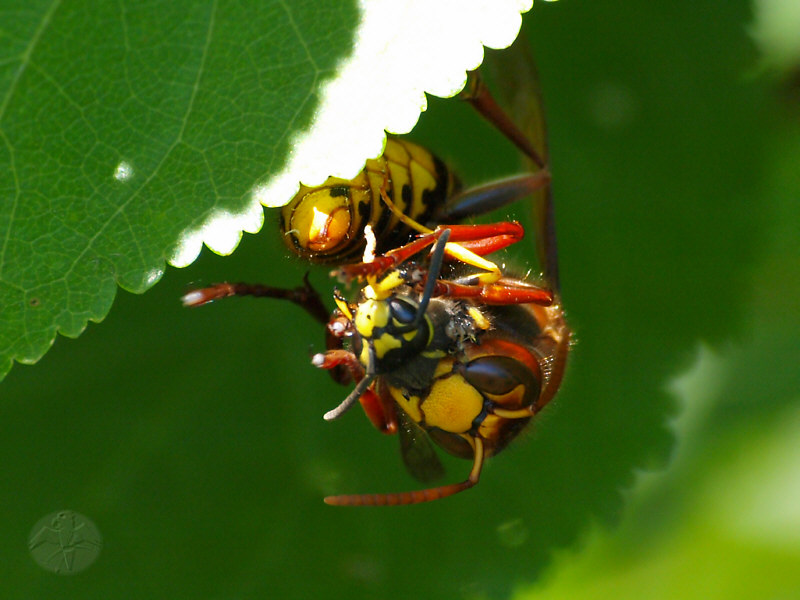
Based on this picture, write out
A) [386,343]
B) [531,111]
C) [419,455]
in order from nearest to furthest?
[386,343]
[419,455]
[531,111]

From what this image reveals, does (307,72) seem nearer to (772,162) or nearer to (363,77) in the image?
(363,77)

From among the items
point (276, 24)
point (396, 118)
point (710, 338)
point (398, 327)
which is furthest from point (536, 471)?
point (276, 24)

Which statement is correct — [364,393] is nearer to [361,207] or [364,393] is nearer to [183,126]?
[361,207]

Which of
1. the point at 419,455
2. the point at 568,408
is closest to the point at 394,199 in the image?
the point at 419,455

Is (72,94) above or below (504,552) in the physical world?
above

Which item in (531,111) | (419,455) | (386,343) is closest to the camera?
(386,343)

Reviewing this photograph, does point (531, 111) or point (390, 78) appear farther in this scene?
point (531, 111)

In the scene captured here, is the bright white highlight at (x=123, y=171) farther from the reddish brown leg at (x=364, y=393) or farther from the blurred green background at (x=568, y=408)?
the blurred green background at (x=568, y=408)
